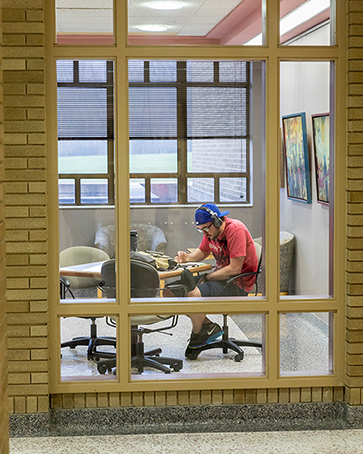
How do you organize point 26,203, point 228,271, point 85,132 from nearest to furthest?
point 26,203
point 85,132
point 228,271

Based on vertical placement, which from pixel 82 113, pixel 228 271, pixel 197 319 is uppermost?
pixel 82 113

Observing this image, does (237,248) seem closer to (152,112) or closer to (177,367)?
(177,367)

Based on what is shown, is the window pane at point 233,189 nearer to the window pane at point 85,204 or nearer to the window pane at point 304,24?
the window pane at point 85,204

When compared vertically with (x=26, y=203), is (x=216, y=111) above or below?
above

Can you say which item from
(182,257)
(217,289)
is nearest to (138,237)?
(182,257)

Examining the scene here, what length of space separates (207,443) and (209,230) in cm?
112

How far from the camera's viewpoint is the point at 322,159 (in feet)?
9.91

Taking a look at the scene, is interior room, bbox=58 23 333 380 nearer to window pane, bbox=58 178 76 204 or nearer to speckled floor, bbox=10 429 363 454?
window pane, bbox=58 178 76 204

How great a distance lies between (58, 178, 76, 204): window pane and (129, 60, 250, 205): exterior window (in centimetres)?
32

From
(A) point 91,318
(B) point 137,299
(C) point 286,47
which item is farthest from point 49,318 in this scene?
(C) point 286,47

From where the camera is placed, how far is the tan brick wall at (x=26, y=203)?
275cm

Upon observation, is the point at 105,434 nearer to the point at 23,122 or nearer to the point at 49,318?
the point at 49,318

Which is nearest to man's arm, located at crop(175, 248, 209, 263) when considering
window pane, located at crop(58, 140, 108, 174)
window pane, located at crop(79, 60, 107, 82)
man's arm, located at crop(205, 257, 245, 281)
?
man's arm, located at crop(205, 257, 245, 281)

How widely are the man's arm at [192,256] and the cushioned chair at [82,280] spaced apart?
40 cm
